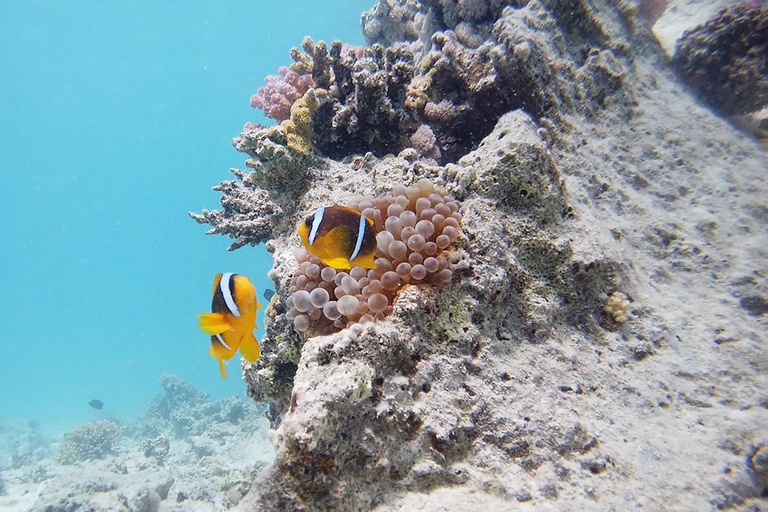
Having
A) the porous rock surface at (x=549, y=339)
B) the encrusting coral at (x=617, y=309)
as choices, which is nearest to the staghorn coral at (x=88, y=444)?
the porous rock surface at (x=549, y=339)

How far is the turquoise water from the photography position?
65.8 meters

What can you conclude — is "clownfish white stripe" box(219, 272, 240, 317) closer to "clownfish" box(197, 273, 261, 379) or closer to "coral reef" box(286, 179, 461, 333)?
"clownfish" box(197, 273, 261, 379)

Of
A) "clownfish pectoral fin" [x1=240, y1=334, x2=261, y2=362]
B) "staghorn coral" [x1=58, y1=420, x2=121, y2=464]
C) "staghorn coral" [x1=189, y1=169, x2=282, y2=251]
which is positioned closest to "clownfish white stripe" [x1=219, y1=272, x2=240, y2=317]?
"clownfish pectoral fin" [x1=240, y1=334, x2=261, y2=362]

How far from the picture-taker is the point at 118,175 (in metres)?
137

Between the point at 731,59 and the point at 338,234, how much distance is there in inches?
287

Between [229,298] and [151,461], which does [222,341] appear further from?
[151,461]

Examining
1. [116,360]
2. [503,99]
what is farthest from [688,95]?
[116,360]

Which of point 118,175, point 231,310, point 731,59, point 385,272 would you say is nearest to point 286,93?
point 385,272

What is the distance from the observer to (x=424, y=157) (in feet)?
13.9

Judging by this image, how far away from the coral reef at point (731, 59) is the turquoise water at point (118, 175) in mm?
39862

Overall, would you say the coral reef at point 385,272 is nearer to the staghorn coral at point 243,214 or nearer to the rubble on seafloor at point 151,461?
the staghorn coral at point 243,214

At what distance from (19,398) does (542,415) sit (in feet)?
195

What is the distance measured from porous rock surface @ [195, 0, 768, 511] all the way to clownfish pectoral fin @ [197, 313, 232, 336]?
0.42 m

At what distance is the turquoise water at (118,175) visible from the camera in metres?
65.8
